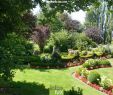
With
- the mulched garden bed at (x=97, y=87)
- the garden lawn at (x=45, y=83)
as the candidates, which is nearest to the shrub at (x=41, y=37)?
the garden lawn at (x=45, y=83)

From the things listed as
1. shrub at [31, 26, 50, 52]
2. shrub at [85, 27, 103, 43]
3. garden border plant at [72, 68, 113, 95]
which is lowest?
garden border plant at [72, 68, 113, 95]

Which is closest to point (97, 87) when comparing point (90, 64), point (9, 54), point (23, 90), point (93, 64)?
point (23, 90)

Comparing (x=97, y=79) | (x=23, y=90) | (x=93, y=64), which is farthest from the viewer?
(x=93, y=64)

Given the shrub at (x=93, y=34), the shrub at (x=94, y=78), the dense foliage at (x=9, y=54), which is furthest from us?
the shrub at (x=93, y=34)

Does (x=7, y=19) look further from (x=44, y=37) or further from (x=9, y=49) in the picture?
(x=44, y=37)

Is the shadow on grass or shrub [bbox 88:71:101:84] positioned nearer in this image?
the shadow on grass

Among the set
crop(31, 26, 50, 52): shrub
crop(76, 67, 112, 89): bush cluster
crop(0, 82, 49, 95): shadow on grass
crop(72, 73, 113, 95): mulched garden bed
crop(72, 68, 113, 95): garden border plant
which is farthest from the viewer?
crop(31, 26, 50, 52): shrub

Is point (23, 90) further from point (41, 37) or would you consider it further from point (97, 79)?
point (41, 37)

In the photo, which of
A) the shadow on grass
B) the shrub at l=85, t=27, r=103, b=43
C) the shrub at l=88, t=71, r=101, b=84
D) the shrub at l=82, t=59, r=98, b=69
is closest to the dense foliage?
the shadow on grass

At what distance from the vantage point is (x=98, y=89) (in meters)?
19.4

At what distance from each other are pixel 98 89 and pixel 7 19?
820cm

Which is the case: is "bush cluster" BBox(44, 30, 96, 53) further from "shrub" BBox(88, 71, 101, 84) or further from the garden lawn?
"shrub" BBox(88, 71, 101, 84)

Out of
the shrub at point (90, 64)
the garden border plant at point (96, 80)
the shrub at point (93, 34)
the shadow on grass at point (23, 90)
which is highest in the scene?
the shrub at point (93, 34)

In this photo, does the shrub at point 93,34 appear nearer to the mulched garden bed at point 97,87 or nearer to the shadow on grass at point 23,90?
the mulched garden bed at point 97,87
